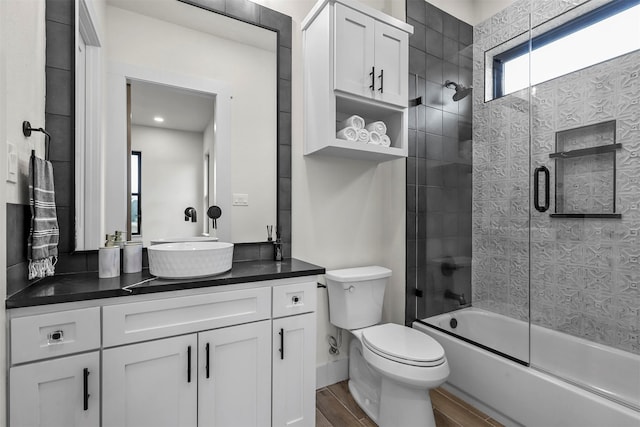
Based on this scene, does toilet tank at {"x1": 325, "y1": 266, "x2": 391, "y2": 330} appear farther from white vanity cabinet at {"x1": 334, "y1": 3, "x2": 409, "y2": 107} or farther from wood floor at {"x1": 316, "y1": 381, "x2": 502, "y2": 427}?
white vanity cabinet at {"x1": 334, "y1": 3, "x2": 409, "y2": 107}

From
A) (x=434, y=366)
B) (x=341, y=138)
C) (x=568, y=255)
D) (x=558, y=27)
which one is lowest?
(x=434, y=366)

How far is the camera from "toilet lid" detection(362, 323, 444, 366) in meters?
1.47

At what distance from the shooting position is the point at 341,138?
1797mm

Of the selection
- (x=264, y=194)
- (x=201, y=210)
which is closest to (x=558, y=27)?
(x=264, y=194)

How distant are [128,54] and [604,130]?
2641 millimetres

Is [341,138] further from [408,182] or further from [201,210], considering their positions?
[201,210]

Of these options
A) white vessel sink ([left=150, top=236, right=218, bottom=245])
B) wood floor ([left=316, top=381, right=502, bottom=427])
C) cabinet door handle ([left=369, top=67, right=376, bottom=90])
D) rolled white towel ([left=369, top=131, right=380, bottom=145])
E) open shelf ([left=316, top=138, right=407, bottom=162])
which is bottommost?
wood floor ([left=316, top=381, right=502, bottom=427])

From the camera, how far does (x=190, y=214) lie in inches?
63.1

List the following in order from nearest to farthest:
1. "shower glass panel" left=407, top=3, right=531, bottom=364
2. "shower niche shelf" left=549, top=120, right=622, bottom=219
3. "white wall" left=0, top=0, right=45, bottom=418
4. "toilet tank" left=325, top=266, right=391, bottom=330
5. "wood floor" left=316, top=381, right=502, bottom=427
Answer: "white wall" left=0, top=0, right=45, bottom=418 → "wood floor" left=316, top=381, right=502, bottom=427 → "shower niche shelf" left=549, top=120, right=622, bottom=219 → "toilet tank" left=325, top=266, right=391, bottom=330 → "shower glass panel" left=407, top=3, right=531, bottom=364

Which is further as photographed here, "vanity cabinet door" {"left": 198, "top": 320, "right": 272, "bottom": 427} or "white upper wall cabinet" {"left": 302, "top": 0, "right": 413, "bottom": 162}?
"white upper wall cabinet" {"left": 302, "top": 0, "right": 413, "bottom": 162}

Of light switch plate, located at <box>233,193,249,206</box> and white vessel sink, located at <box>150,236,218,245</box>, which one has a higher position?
light switch plate, located at <box>233,193,249,206</box>

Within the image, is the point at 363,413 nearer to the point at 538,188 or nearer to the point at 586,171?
the point at 538,188

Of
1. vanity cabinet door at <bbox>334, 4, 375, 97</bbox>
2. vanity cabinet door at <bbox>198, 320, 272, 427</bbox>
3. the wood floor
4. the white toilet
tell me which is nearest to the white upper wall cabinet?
vanity cabinet door at <bbox>334, 4, 375, 97</bbox>

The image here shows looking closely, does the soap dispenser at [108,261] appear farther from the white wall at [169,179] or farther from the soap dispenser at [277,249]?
the soap dispenser at [277,249]
